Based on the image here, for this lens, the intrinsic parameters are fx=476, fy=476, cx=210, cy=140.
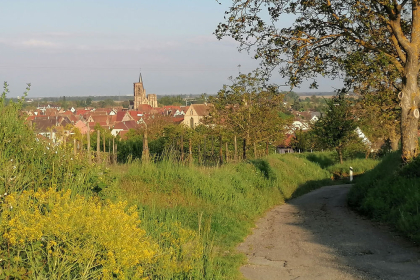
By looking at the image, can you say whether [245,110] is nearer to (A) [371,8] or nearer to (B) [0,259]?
(A) [371,8]

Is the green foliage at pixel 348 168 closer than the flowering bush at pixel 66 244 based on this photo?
No

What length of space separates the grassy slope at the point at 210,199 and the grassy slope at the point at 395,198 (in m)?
2.88

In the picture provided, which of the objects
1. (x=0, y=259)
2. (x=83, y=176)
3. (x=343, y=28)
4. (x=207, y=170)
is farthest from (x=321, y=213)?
(x=0, y=259)

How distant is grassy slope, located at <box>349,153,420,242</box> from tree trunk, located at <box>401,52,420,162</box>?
0.68 meters

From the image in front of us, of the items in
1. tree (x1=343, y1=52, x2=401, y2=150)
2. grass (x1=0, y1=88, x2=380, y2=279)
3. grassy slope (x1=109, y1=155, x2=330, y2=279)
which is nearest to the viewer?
grass (x1=0, y1=88, x2=380, y2=279)

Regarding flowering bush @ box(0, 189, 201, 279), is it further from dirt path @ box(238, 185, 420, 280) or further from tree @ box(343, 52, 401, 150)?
tree @ box(343, 52, 401, 150)

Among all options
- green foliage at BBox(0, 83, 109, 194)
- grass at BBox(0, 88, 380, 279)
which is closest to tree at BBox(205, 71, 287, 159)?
grass at BBox(0, 88, 380, 279)

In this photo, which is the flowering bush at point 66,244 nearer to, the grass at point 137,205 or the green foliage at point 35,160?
the grass at point 137,205

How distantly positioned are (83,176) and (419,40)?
10.1 meters

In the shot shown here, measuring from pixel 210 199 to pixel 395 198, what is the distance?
457 centimetres

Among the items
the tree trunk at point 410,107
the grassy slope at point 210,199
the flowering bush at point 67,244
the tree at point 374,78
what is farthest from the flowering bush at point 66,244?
the tree trunk at point 410,107

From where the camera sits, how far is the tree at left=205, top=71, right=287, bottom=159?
92.5 ft

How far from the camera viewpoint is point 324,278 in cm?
687

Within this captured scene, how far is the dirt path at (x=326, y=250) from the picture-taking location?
281 inches
